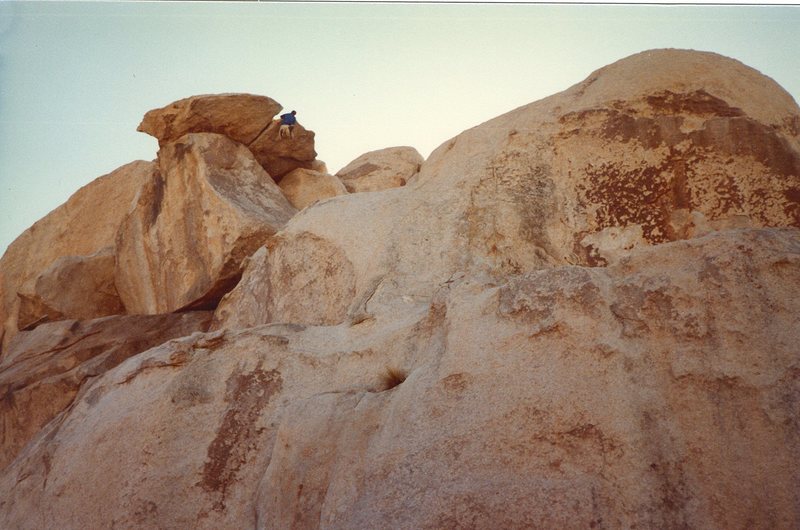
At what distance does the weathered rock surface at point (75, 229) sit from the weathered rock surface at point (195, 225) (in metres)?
2.16

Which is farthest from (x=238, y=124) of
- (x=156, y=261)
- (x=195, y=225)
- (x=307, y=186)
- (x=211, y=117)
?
(x=156, y=261)

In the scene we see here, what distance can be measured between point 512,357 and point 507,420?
343mm

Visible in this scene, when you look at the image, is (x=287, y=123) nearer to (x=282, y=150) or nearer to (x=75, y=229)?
(x=282, y=150)

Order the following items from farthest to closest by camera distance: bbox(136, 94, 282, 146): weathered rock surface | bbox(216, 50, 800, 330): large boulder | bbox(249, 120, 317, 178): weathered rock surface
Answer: bbox(249, 120, 317, 178): weathered rock surface < bbox(136, 94, 282, 146): weathered rock surface < bbox(216, 50, 800, 330): large boulder

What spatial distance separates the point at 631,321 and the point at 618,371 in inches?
11.2

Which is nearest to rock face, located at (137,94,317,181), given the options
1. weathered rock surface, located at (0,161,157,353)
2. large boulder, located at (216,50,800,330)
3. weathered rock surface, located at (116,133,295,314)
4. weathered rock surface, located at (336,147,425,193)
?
weathered rock surface, located at (116,133,295,314)

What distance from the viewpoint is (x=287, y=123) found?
10.6 m

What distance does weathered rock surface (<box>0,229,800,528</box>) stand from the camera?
8.89 ft

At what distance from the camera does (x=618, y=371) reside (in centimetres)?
304

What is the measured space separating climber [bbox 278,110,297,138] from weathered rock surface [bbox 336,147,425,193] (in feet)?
6.54

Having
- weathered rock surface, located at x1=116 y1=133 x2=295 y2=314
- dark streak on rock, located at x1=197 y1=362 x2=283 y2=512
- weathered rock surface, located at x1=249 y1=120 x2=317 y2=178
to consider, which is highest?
weathered rock surface, located at x1=249 y1=120 x2=317 y2=178

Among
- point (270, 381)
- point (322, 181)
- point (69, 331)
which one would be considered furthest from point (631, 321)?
point (322, 181)

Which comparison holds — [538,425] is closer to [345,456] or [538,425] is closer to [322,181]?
[345,456]

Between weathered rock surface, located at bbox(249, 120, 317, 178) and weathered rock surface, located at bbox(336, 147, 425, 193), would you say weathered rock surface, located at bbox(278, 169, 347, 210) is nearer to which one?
weathered rock surface, located at bbox(249, 120, 317, 178)
